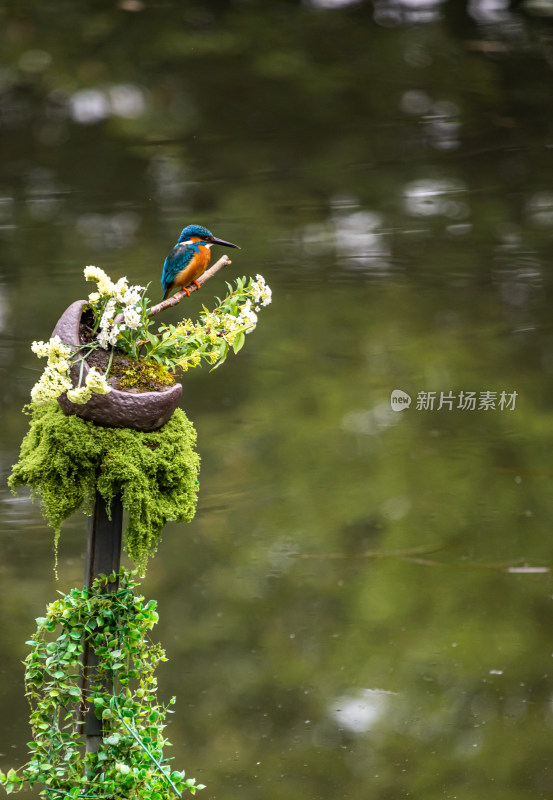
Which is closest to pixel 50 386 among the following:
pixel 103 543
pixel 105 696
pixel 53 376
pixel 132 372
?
pixel 53 376

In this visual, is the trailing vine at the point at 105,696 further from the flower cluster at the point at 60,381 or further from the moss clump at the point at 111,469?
the flower cluster at the point at 60,381

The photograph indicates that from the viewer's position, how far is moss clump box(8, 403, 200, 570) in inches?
38.7

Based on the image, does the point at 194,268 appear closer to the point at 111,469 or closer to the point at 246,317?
the point at 246,317


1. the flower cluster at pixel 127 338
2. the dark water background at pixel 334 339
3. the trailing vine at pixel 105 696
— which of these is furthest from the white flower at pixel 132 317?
the dark water background at pixel 334 339

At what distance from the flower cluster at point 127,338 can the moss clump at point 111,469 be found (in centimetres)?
6

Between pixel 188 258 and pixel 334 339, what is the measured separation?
87cm

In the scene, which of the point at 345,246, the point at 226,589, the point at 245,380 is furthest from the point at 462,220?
the point at 226,589

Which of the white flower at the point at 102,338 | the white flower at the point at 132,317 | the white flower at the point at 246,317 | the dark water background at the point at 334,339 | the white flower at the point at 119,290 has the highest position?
the white flower at the point at 119,290

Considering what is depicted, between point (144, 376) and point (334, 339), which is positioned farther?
point (334, 339)

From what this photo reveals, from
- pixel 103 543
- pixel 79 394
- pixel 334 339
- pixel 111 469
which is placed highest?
pixel 79 394

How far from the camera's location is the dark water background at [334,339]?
6.14ft

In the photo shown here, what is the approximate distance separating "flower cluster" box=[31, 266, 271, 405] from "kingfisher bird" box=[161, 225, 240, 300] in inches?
2.4

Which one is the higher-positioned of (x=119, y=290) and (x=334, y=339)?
(x=119, y=290)

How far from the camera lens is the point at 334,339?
1938mm
